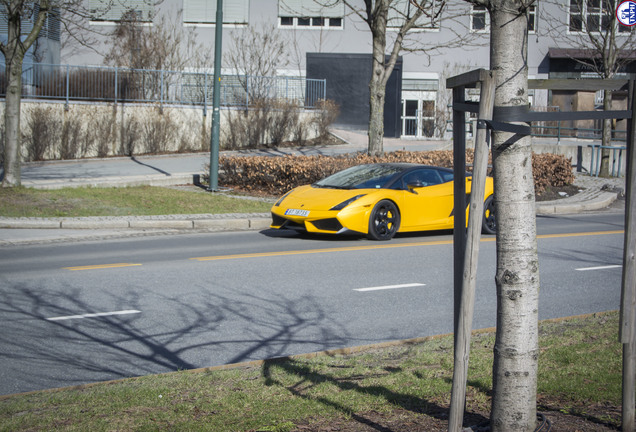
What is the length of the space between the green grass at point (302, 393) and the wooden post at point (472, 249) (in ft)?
2.44

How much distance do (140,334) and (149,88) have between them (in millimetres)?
24188

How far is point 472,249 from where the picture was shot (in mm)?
3420

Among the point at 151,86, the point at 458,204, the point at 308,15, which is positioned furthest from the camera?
the point at 308,15

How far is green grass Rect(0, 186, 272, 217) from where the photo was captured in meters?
14.7

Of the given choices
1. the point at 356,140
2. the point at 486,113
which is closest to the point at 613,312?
the point at 486,113

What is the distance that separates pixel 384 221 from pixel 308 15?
31133 mm

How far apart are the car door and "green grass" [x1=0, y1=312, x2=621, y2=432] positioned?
7452 mm

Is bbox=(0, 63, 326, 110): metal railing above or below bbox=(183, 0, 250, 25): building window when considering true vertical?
below

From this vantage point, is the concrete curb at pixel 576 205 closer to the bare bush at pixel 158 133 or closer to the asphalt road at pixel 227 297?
the asphalt road at pixel 227 297

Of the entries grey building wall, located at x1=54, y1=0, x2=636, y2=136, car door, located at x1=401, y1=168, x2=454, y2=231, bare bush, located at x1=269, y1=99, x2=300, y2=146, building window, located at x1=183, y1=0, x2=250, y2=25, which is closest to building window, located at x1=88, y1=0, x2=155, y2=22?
grey building wall, located at x1=54, y1=0, x2=636, y2=136

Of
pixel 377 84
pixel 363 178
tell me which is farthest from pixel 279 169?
pixel 363 178

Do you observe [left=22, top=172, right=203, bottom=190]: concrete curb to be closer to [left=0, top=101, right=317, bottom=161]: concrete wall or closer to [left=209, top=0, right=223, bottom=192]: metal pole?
[left=209, top=0, right=223, bottom=192]: metal pole

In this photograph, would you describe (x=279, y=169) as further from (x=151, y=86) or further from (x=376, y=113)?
(x=151, y=86)

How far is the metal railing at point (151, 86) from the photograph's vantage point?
86.3 feet
